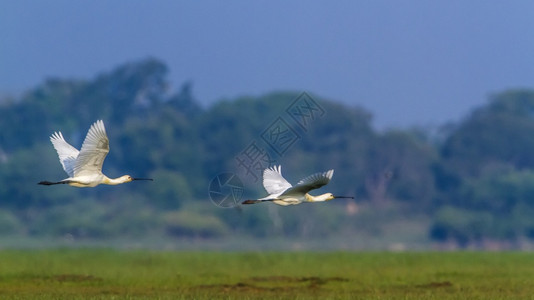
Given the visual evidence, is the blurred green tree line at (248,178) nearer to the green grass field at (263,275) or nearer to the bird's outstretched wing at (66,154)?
the green grass field at (263,275)

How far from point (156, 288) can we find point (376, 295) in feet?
12.4

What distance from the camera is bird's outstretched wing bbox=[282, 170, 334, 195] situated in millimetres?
15145

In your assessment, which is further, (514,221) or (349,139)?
(349,139)

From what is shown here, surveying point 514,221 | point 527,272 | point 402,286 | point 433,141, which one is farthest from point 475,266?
point 433,141

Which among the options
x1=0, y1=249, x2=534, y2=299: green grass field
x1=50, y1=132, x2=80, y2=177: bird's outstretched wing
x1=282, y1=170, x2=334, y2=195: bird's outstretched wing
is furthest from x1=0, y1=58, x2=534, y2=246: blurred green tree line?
x1=282, y1=170, x2=334, y2=195: bird's outstretched wing

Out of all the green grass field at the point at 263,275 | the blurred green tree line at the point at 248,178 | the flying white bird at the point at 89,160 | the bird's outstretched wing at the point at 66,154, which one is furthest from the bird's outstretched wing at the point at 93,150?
the blurred green tree line at the point at 248,178

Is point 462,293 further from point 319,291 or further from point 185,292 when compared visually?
point 185,292

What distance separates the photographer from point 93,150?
1681 centimetres

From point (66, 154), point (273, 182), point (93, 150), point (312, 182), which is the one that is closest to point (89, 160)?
point (93, 150)

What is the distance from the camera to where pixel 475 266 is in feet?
90.9

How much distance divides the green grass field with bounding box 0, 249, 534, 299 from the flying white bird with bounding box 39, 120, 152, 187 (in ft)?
5.68

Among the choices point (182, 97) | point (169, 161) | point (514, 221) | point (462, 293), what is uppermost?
point (182, 97)

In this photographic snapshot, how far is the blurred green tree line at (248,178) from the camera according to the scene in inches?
2340

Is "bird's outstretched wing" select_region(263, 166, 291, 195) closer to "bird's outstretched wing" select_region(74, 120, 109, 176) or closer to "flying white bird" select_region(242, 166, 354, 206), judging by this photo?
"flying white bird" select_region(242, 166, 354, 206)
